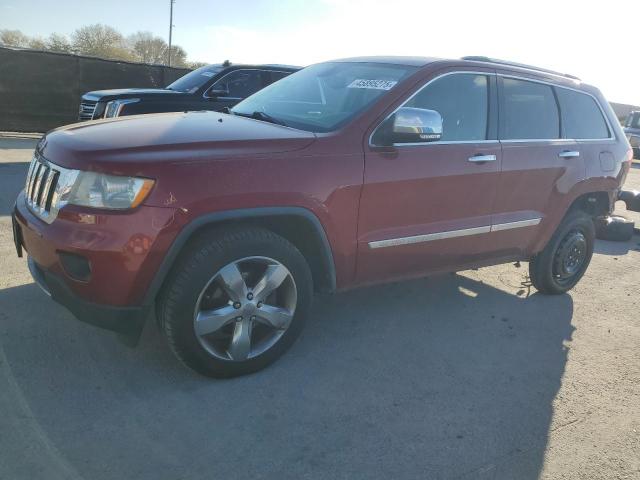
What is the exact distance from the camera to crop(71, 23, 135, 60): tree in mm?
45859

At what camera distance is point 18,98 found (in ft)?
42.1

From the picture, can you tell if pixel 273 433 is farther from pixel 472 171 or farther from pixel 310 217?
pixel 472 171

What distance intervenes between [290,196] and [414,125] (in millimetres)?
936

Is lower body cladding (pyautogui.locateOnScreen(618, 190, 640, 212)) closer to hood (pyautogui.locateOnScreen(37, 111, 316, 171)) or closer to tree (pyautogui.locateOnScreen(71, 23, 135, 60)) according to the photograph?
hood (pyautogui.locateOnScreen(37, 111, 316, 171))

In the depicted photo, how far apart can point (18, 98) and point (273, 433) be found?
1305 centimetres

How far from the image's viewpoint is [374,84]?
3672mm

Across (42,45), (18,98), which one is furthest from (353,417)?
(42,45)

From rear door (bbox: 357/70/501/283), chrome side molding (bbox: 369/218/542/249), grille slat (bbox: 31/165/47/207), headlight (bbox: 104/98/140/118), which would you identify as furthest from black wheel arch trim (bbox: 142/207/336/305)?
headlight (bbox: 104/98/140/118)

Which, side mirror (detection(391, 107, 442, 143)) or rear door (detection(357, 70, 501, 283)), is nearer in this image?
side mirror (detection(391, 107, 442, 143))

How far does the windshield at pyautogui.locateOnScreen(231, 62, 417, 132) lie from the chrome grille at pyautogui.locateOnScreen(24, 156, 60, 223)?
55.5 inches

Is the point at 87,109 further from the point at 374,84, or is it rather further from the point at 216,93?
the point at 374,84

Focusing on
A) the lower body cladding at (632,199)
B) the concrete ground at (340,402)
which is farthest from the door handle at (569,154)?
the lower body cladding at (632,199)

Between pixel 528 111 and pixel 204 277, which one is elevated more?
pixel 528 111

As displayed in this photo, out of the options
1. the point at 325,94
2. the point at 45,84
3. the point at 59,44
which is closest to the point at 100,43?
the point at 59,44
